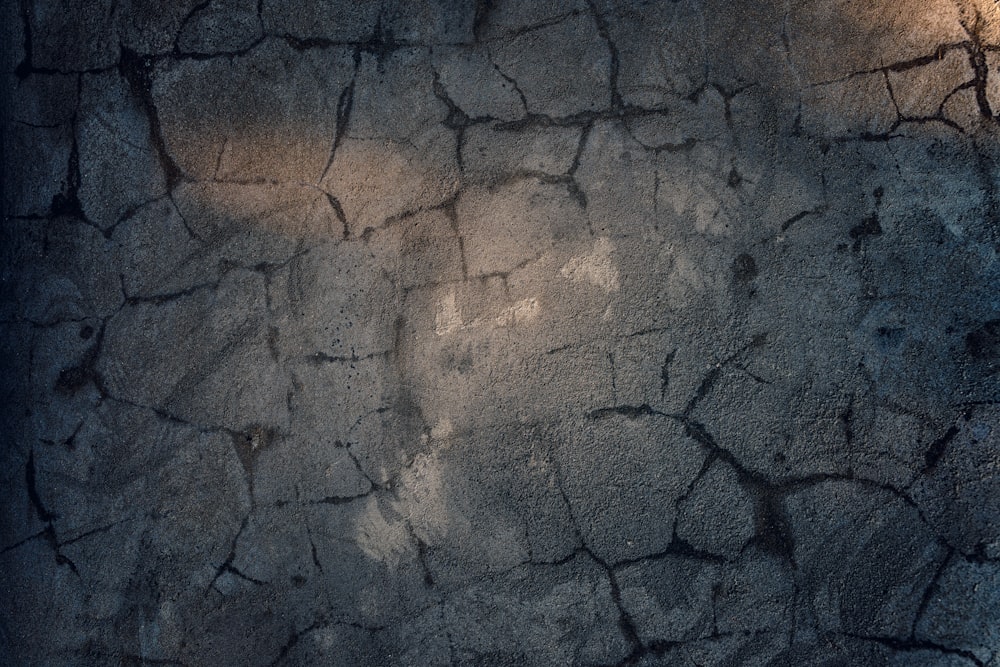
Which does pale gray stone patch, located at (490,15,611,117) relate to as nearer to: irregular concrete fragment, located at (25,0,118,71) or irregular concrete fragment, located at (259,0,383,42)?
irregular concrete fragment, located at (259,0,383,42)

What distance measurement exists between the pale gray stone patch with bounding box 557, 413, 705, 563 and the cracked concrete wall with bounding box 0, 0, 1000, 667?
0.01 metres

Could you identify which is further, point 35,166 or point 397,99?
point 35,166

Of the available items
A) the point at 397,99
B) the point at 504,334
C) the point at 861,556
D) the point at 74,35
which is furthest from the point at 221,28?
the point at 861,556

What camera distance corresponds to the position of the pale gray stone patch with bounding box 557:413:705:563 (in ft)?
6.98

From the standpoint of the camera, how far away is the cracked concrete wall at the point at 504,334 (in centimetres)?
210

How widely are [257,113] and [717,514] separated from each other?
6.76ft

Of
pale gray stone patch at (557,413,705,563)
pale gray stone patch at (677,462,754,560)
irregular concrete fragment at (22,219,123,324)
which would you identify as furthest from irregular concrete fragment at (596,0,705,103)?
irregular concrete fragment at (22,219,123,324)

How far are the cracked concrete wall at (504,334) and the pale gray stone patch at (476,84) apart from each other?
1 centimetres

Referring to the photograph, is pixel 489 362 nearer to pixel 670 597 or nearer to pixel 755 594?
pixel 670 597

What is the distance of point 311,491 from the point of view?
7.27 ft

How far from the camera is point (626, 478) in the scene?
2.15m

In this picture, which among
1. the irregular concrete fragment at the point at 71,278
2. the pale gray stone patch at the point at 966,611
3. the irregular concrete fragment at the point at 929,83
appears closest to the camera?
the pale gray stone patch at the point at 966,611

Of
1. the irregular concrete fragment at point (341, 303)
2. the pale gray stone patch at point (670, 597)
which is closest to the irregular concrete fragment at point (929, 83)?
the pale gray stone patch at point (670, 597)

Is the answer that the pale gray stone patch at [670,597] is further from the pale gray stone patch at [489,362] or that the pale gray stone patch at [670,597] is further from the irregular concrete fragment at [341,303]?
the irregular concrete fragment at [341,303]
